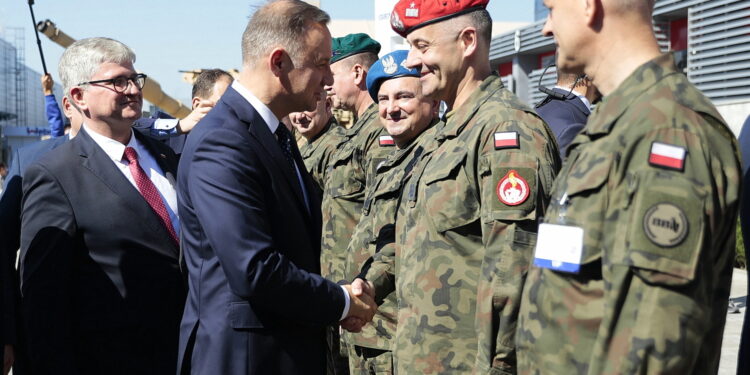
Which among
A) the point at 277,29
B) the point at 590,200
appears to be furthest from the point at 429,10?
the point at 590,200

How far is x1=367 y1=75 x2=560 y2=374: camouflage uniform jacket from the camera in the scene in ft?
9.12

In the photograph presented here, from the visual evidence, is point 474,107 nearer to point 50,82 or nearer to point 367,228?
point 367,228

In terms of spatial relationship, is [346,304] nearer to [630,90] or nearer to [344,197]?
[630,90]

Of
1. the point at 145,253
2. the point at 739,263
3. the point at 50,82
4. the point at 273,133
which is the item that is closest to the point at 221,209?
the point at 273,133

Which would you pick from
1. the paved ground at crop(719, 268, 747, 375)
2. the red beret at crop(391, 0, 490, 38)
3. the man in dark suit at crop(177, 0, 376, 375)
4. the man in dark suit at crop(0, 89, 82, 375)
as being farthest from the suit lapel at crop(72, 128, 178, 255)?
the paved ground at crop(719, 268, 747, 375)

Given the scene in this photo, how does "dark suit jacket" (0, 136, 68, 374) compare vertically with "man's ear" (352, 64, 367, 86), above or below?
below

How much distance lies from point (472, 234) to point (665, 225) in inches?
50.0

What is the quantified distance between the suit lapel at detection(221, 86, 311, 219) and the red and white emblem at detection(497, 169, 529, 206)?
0.68 meters

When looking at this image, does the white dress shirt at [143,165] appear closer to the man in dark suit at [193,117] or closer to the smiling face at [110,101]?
the smiling face at [110,101]

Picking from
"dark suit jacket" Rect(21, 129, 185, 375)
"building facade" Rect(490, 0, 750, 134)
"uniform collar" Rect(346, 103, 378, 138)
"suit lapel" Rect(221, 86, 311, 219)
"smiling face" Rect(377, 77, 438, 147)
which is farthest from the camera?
"building facade" Rect(490, 0, 750, 134)

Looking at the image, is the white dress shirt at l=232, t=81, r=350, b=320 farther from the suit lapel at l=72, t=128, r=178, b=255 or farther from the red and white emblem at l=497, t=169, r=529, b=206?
the suit lapel at l=72, t=128, r=178, b=255

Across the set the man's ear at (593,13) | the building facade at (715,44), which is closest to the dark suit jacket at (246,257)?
the man's ear at (593,13)

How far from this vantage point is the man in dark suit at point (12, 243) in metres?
3.32

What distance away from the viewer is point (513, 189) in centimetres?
281
